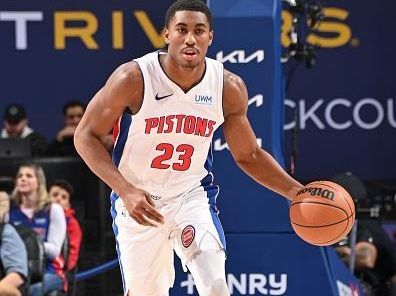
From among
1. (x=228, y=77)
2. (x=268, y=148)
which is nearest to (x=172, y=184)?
(x=228, y=77)

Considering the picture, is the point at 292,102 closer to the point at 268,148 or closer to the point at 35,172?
the point at 35,172

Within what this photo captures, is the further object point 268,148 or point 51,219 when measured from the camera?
point 51,219

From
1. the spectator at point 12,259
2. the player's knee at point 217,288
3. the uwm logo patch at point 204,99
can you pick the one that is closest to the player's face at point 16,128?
the spectator at point 12,259

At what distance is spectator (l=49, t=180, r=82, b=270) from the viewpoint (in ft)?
30.3

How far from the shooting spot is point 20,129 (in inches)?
427

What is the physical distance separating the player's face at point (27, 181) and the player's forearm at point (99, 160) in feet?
10.1

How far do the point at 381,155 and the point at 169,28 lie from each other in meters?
5.63

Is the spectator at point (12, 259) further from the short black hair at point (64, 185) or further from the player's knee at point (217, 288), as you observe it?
the player's knee at point (217, 288)

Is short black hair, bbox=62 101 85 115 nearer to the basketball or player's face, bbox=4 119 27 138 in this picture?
player's face, bbox=4 119 27 138

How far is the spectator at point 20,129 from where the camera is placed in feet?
34.8

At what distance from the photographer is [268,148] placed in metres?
7.49

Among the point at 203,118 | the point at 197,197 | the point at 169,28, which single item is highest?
the point at 169,28

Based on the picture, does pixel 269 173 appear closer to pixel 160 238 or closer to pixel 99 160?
pixel 160 238

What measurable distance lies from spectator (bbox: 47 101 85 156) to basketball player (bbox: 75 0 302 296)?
415 centimetres
